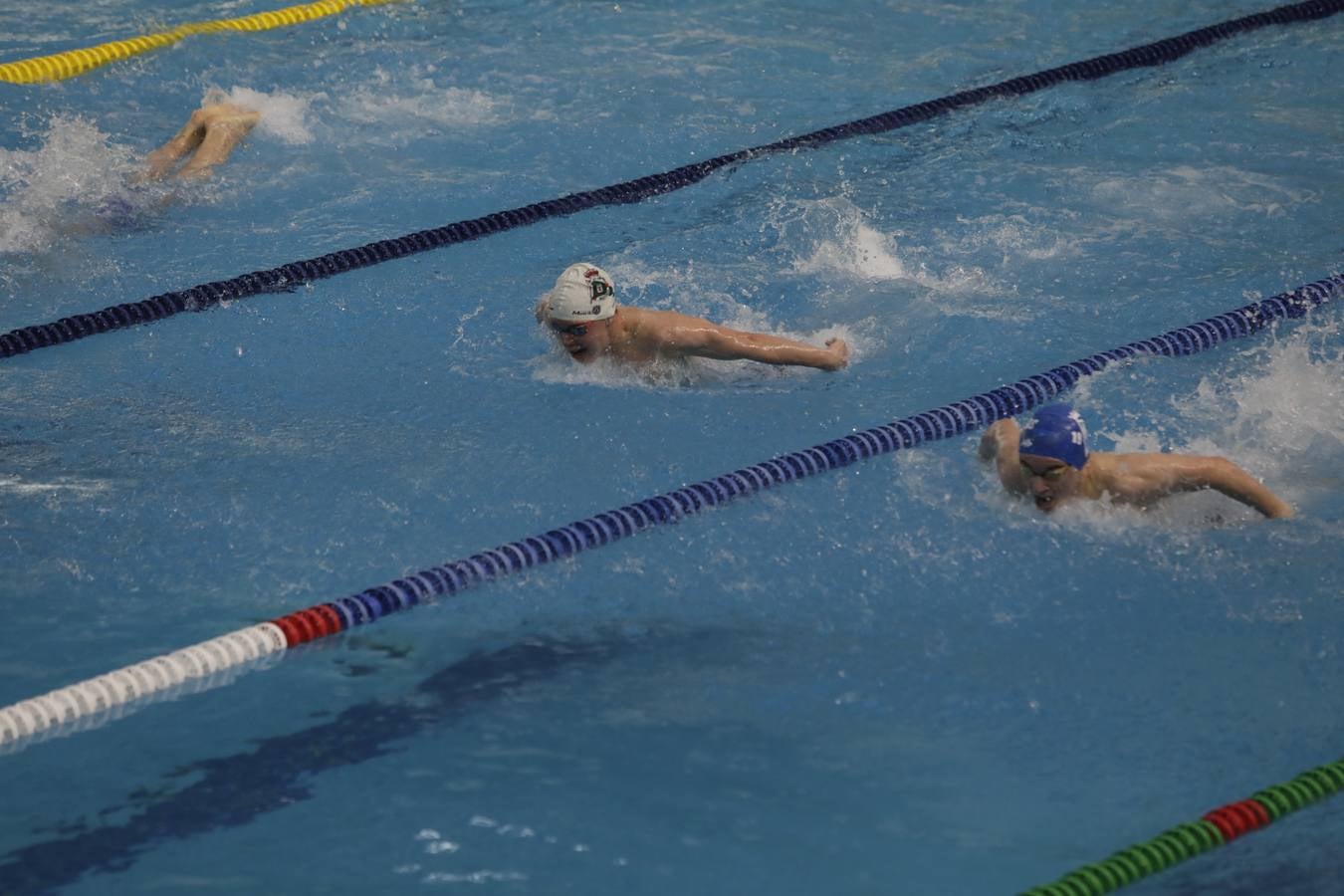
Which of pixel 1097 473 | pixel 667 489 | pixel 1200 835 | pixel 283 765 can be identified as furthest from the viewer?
pixel 667 489

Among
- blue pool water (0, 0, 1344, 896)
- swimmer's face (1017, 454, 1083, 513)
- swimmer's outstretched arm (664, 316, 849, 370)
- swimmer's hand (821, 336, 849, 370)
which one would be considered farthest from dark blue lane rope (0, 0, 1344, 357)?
swimmer's face (1017, 454, 1083, 513)

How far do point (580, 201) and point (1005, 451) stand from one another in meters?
2.86

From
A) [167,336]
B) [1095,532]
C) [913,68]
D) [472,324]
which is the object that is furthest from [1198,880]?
[913,68]

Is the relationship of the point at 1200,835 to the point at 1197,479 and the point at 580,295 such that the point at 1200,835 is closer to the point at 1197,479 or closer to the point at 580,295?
the point at 1197,479

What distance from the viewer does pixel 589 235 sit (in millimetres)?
6711

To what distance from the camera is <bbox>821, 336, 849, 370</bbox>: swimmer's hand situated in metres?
5.41

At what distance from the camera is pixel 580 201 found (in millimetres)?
6992

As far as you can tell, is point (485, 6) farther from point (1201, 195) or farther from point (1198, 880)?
point (1198, 880)

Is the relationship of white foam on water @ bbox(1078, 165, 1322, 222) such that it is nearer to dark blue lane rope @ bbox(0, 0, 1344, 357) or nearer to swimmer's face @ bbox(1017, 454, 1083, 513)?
dark blue lane rope @ bbox(0, 0, 1344, 357)

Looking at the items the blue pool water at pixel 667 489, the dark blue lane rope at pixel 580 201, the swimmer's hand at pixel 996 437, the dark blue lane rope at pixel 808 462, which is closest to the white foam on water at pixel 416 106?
the blue pool water at pixel 667 489

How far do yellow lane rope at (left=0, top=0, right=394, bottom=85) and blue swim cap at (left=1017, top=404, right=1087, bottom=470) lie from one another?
5.98 metres

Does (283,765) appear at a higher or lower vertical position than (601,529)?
lower

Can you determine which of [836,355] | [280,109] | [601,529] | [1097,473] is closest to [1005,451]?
[1097,473]

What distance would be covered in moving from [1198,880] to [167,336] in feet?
13.3
